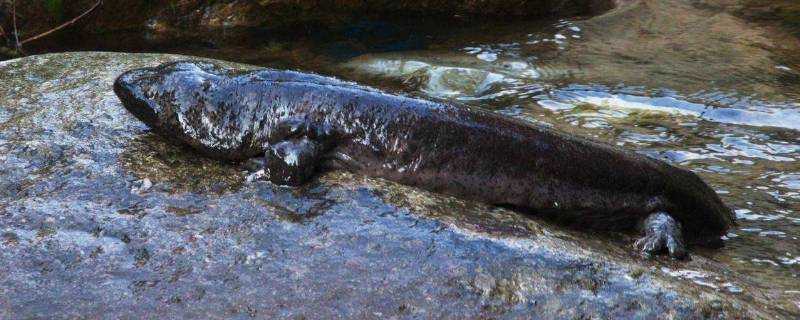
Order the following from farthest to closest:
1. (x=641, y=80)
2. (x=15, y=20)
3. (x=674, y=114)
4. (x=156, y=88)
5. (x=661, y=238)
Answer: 1. (x=15, y=20)
2. (x=641, y=80)
3. (x=674, y=114)
4. (x=156, y=88)
5. (x=661, y=238)

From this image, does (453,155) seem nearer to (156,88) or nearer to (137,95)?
(156,88)

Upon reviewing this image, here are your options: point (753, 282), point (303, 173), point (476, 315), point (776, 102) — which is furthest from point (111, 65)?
point (776, 102)

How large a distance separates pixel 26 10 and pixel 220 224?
593cm

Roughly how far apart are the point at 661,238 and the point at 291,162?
1900 millimetres

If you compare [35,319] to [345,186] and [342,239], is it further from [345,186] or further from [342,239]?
[345,186]

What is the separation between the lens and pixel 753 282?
3.67 meters

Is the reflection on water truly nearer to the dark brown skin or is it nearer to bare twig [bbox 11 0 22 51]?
the dark brown skin

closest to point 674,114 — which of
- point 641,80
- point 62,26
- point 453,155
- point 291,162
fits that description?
point 641,80

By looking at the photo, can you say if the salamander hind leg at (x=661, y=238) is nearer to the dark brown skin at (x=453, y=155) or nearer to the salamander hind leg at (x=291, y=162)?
the dark brown skin at (x=453, y=155)

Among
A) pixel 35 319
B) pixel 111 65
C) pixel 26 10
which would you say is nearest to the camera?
pixel 35 319

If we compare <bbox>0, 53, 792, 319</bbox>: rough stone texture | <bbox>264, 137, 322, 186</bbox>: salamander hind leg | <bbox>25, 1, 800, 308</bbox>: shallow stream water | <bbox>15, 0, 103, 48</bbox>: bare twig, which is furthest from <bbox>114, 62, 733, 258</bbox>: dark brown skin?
<bbox>15, 0, 103, 48</bbox>: bare twig

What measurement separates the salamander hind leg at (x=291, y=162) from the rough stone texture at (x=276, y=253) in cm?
8

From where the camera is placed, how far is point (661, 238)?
4.05 m

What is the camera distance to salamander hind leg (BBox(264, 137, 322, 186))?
4148 millimetres
